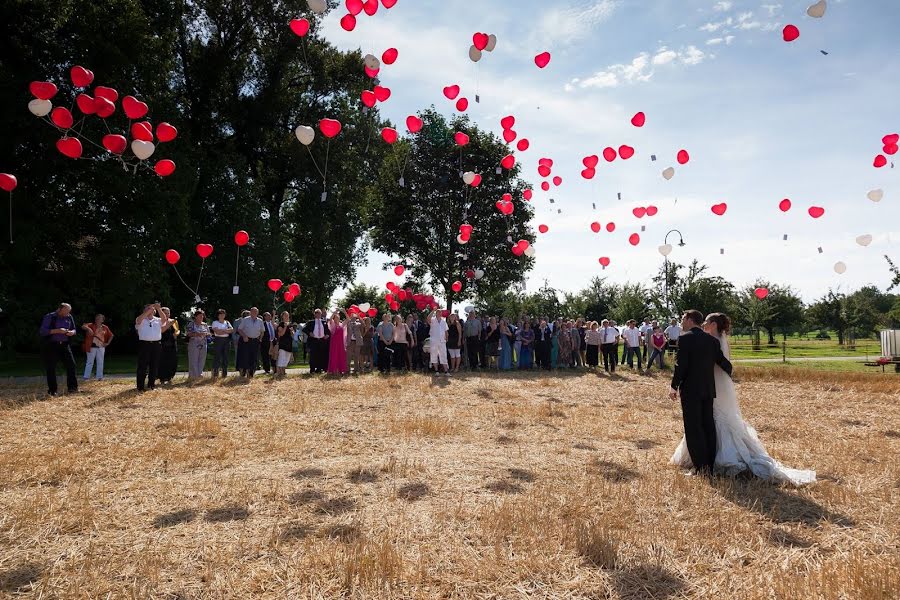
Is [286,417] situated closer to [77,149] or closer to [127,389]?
[127,389]

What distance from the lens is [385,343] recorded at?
18.1 metres

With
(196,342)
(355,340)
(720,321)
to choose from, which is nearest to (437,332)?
(355,340)

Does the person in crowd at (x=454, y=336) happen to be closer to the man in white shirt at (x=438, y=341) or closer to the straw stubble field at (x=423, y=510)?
the man in white shirt at (x=438, y=341)

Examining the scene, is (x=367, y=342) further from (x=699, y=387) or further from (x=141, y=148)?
(x=699, y=387)

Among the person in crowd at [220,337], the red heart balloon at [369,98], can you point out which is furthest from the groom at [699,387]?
the person in crowd at [220,337]

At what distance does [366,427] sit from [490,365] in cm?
1315

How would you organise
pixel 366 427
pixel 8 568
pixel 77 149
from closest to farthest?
1. pixel 8 568
2. pixel 366 427
3. pixel 77 149

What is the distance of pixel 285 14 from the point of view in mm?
27391

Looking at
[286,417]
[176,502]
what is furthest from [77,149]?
[176,502]

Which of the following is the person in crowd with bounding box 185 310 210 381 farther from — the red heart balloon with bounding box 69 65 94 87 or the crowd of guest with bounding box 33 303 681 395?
the red heart balloon with bounding box 69 65 94 87

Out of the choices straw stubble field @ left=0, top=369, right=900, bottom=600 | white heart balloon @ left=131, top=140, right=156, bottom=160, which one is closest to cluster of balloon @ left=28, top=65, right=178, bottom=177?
white heart balloon @ left=131, top=140, right=156, bottom=160

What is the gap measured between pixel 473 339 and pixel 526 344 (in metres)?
1.97

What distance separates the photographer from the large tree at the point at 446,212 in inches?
1246

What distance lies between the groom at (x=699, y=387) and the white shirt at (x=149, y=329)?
431 inches
